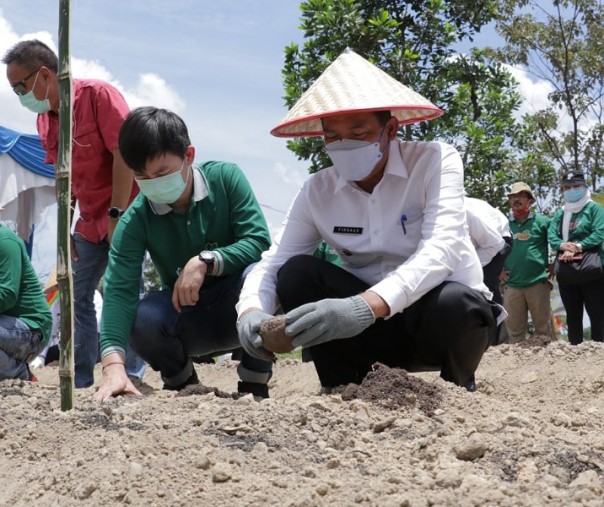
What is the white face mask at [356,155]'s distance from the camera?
2.80 metres

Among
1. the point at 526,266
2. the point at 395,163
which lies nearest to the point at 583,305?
the point at 526,266

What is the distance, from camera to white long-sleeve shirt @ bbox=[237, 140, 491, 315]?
8.81 ft

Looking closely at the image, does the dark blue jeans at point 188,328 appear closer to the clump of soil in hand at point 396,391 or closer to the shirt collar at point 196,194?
the shirt collar at point 196,194

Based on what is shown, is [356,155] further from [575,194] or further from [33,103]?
[575,194]

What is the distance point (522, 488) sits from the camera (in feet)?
5.77

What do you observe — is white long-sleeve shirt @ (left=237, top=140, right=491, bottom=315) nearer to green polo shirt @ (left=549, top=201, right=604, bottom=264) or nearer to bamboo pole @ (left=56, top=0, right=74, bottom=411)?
bamboo pole @ (left=56, top=0, right=74, bottom=411)

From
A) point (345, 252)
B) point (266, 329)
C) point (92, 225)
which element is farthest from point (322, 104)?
point (92, 225)

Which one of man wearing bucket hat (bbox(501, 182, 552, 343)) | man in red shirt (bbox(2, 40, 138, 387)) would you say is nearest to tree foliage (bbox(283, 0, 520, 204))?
man wearing bucket hat (bbox(501, 182, 552, 343))

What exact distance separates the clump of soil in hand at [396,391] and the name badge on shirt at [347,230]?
0.51 m

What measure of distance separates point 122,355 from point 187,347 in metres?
0.41

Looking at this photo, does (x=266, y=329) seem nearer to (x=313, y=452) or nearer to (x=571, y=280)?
(x=313, y=452)

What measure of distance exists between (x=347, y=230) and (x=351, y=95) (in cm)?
49

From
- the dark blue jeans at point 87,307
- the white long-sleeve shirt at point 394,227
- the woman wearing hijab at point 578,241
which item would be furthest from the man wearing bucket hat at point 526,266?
the white long-sleeve shirt at point 394,227

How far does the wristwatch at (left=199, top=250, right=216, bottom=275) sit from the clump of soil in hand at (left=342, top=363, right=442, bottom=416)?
803mm
